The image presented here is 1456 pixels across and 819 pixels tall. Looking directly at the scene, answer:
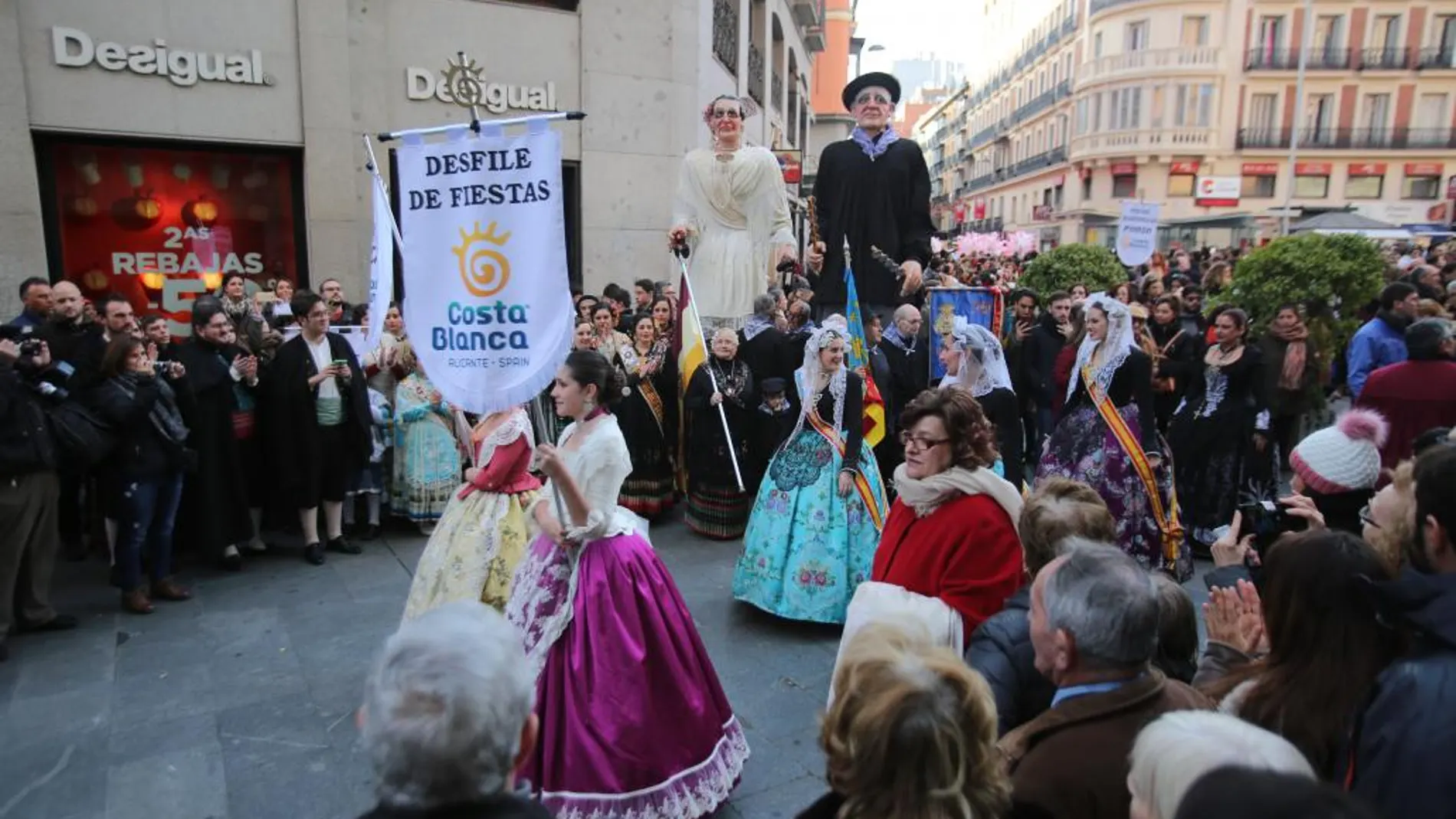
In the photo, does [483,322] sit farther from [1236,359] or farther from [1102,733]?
[1236,359]

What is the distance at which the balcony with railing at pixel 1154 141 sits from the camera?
41656 millimetres

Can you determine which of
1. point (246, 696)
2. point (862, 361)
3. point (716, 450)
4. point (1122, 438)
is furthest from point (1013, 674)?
point (716, 450)

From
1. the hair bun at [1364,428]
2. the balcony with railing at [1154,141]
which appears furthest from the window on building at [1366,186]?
the hair bun at [1364,428]

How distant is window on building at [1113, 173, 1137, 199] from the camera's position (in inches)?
1718

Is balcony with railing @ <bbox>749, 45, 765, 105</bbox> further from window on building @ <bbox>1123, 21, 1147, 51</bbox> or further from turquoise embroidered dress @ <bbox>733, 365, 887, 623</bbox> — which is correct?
window on building @ <bbox>1123, 21, 1147, 51</bbox>

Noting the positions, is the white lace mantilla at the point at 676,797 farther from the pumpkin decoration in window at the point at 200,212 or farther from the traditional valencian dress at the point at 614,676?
the pumpkin decoration in window at the point at 200,212

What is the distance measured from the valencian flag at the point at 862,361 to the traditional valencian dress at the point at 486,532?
2.10 m

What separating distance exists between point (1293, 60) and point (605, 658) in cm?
4883

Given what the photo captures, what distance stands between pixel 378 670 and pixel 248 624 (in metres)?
4.25

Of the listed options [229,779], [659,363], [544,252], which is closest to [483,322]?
[544,252]

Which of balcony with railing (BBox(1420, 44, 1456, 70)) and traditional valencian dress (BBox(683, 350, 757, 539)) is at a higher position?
balcony with railing (BBox(1420, 44, 1456, 70))

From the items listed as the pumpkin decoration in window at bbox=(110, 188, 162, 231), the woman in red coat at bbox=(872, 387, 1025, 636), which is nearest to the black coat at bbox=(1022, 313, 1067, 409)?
the woman in red coat at bbox=(872, 387, 1025, 636)

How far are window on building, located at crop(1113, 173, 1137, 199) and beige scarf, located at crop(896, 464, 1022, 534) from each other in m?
45.8

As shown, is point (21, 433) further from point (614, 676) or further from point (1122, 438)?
point (1122, 438)
